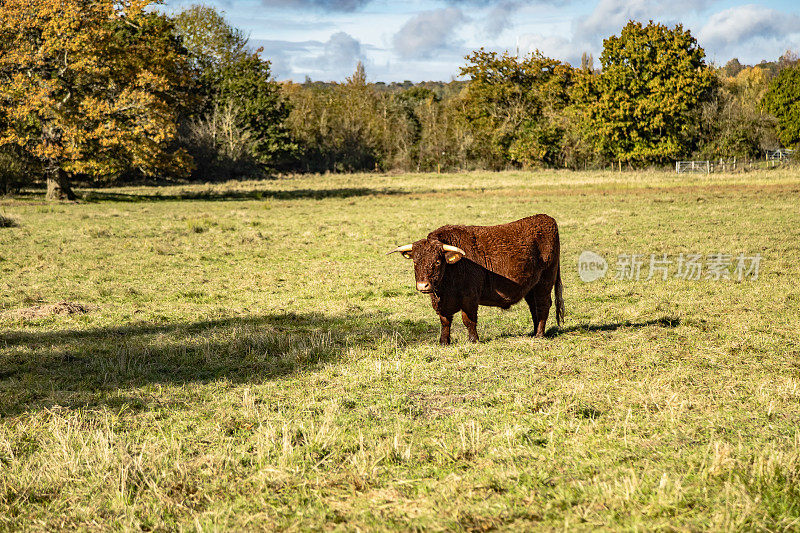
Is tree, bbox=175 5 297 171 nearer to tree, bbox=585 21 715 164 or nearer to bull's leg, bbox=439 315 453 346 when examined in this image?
tree, bbox=585 21 715 164

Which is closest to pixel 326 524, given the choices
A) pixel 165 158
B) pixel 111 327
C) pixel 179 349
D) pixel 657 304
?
pixel 179 349

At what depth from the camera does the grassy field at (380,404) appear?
14.3 feet

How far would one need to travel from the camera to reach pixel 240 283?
15.8 metres

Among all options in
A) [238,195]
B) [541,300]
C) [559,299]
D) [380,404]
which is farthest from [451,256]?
[238,195]

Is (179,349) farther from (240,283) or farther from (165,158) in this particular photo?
(165,158)

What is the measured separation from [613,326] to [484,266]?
288 cm

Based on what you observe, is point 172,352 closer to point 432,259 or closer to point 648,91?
point 432,259

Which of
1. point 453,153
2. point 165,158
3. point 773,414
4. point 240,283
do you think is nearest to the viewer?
point 773,414

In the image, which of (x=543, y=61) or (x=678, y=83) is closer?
(x=678, y=83)

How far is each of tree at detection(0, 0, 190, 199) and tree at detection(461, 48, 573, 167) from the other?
A: 43161mm

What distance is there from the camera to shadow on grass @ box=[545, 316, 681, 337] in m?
10.0

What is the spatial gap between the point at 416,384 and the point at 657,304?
6692 mm

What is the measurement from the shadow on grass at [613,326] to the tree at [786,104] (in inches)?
2814

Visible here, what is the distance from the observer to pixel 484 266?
8859mm
